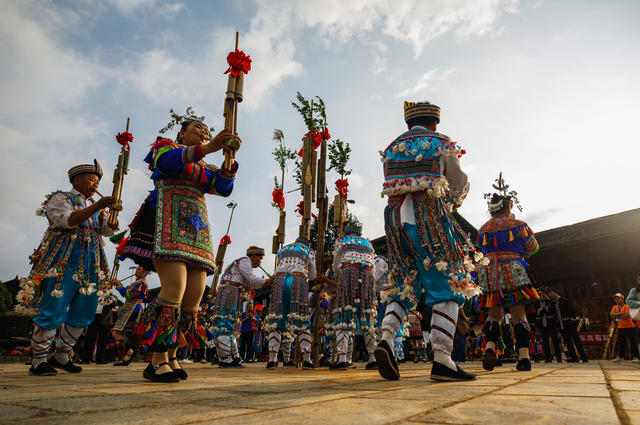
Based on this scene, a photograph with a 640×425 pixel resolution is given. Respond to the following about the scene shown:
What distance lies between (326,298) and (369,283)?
1.75 m

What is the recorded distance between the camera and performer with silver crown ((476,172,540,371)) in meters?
4.54

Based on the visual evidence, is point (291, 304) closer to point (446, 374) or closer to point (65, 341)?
point (65, 341)

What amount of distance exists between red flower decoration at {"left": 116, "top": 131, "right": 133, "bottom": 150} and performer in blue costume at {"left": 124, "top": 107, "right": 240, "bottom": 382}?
1957mm

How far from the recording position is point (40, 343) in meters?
3.56

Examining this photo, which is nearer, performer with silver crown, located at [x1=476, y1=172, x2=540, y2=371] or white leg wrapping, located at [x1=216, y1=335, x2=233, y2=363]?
performer with silver crown, located at [x1=476, y1=172, x2=540, y2=371]

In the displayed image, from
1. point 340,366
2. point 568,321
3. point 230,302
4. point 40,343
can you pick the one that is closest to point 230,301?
point 230,302

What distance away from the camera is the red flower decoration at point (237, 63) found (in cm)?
339

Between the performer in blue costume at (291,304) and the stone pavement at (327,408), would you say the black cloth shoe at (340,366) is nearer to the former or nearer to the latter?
the performer in blue costume at (291,304)

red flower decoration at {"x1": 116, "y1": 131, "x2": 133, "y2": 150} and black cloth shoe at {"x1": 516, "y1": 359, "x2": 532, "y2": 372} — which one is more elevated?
red flower decoration at {"x1": 116, "y1": 131, "x2": 133, "y2": 150}

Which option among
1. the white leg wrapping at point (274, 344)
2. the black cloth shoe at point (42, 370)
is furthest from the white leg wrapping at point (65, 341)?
the white leg wrapping at point (274, 344)

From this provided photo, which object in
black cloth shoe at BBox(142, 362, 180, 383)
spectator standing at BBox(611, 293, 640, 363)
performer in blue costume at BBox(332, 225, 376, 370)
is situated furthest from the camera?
spectator standing at BBox(611, 293, 640, 363)

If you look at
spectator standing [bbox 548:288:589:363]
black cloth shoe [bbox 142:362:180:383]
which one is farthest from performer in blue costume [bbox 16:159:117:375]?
spectator standing [bbox 548:288:589:363]

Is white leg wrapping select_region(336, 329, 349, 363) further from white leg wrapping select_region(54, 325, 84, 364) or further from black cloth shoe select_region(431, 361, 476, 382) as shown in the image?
white leg wrapping select_region(54, 325, 84, 364)

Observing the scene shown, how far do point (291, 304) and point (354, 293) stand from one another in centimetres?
103
